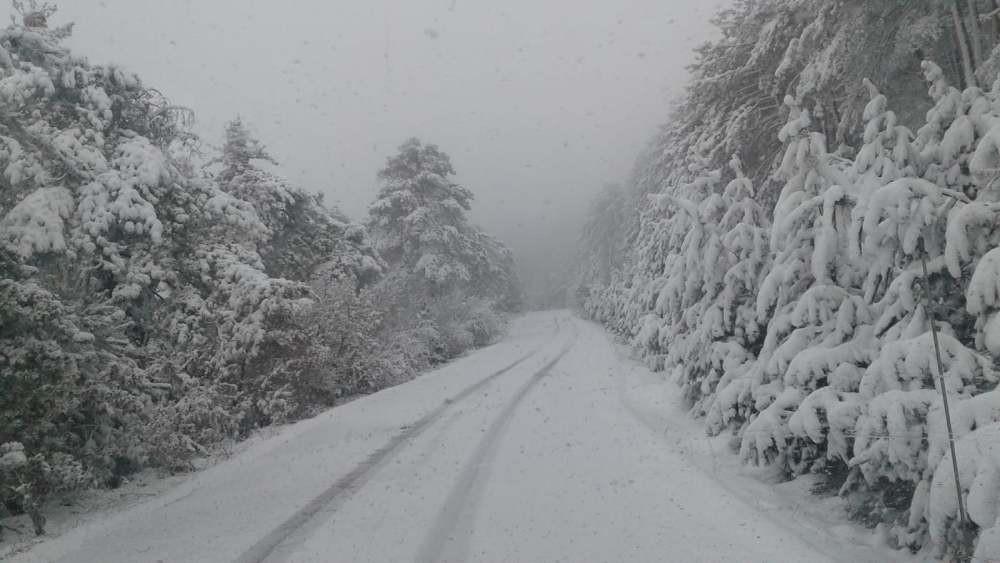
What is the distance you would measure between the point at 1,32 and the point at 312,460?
871 cm

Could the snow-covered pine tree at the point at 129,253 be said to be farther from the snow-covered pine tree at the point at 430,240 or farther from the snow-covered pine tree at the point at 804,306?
the snow-covered pine tree at the point at 430,240

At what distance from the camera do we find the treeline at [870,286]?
→ 4.22 m

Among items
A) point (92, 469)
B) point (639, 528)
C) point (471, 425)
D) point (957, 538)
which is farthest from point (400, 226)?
point (957, 538)

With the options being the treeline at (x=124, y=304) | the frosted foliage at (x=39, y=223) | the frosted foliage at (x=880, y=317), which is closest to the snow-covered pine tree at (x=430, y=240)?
the treeline at (x=124, y=304)

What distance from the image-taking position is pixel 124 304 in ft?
34.5

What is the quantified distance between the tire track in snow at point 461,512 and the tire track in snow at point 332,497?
1.34 m

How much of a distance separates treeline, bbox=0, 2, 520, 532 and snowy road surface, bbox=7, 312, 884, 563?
1410 millimetres

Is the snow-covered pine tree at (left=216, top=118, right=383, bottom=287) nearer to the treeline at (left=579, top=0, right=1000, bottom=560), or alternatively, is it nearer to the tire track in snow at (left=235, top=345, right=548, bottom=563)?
the tire track in snow at (left=235, top=345, right=548, bottom=563)

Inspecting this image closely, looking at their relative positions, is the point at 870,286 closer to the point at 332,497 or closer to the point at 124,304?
the point at 332,497

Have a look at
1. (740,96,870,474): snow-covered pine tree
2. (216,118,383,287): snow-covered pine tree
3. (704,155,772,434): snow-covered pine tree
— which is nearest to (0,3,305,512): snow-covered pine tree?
(216,118,383,287): snow-covered pine tree

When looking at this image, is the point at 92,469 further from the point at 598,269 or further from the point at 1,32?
the point at 598,269

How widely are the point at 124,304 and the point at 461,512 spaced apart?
8370 mm

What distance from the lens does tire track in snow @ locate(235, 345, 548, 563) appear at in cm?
535

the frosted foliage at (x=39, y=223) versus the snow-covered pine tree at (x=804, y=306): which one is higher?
the frosted foliage at (x=39, y=223)
